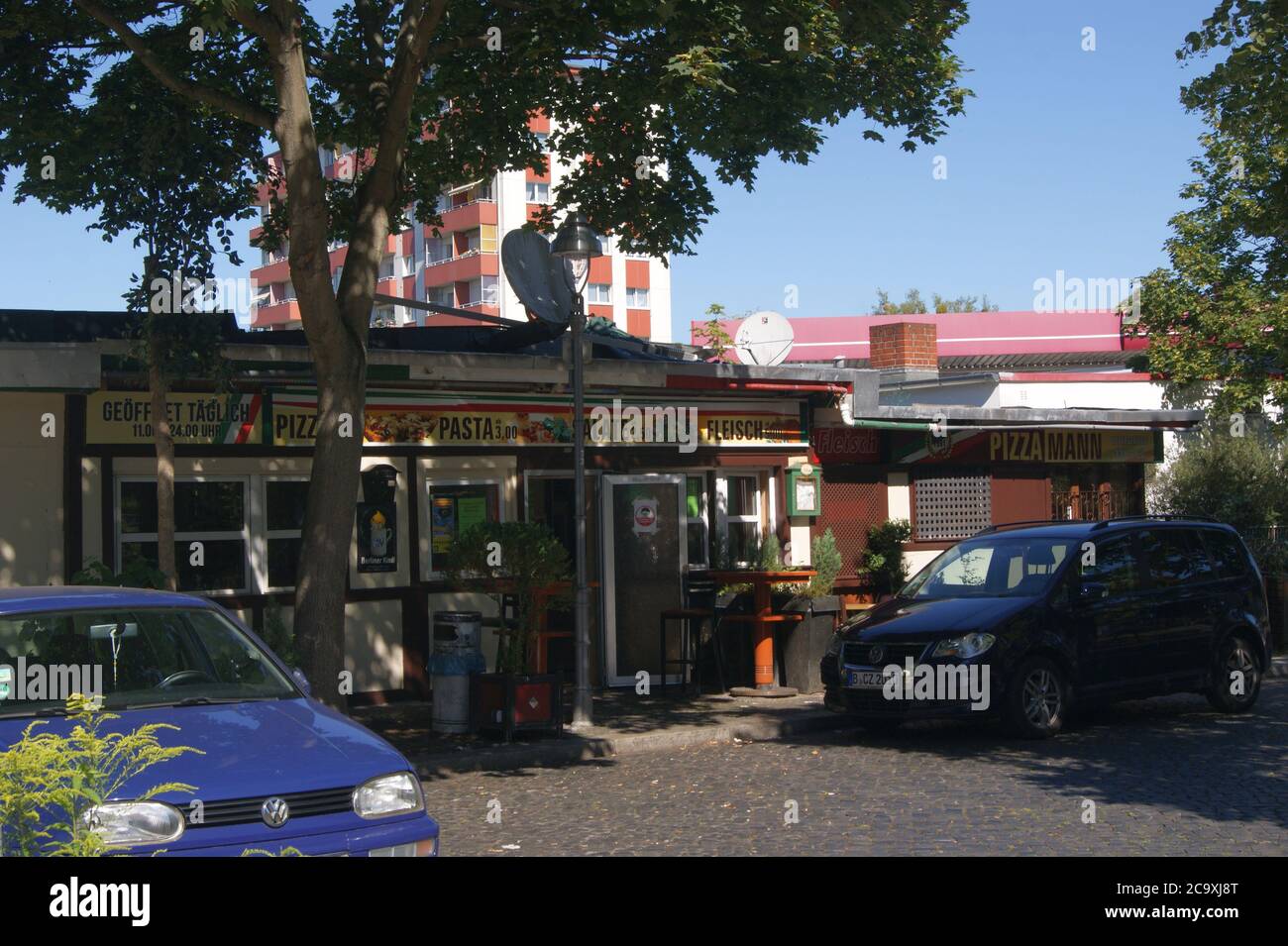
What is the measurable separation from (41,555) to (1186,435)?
23.5 m

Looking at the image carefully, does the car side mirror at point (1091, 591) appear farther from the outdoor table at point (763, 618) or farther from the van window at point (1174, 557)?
the outdoor table at point (763, 618)

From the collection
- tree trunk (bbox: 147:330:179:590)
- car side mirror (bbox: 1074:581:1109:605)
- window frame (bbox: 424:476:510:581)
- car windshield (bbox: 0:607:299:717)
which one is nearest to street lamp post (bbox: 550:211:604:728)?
window frame (bbox: 424:476:510:581)

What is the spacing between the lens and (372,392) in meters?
14.4

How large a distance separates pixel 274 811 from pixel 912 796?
217 inches

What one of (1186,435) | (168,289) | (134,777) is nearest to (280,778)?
(134,777)

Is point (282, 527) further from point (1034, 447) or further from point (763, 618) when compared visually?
point (1034, 447)

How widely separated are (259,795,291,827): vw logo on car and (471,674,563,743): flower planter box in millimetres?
6650

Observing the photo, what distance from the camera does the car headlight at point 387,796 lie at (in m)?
5.86

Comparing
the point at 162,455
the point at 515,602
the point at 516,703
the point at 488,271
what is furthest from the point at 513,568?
the point at 488,271

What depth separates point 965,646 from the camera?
12.0 meters

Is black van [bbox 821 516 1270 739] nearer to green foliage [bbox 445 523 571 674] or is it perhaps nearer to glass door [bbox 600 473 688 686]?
green foliage [bbox 445 523 571 674]

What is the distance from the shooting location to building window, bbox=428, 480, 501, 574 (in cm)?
1515

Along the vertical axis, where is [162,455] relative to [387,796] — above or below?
above

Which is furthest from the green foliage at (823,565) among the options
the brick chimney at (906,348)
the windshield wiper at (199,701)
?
the windshield wiper at (199,701)
